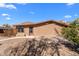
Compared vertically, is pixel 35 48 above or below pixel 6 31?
below

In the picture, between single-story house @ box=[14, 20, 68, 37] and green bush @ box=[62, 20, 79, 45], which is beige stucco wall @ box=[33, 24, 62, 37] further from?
green bush @ box=[62, 20, 79, 45]

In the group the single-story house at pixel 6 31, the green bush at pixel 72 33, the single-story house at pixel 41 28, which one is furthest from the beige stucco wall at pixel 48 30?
the single-story house at pixel 6 31

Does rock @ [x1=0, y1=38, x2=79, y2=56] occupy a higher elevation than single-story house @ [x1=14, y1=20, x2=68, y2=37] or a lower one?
lower

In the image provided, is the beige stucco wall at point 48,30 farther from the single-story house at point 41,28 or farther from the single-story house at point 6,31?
the single-story house at point 6,31

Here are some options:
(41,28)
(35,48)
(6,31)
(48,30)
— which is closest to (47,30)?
(48,30)

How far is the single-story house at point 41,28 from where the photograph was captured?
4.58 metres

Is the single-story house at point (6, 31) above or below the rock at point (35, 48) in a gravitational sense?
above

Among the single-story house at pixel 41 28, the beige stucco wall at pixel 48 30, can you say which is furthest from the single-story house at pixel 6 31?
the beige stucco wall at pixel 48 30

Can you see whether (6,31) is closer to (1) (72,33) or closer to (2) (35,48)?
(2) (35,48)

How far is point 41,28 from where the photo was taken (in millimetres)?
4680

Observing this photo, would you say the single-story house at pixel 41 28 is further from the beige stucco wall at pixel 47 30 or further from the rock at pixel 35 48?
the rock at pixel 35 48

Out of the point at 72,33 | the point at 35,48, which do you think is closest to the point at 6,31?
the point at 35,48

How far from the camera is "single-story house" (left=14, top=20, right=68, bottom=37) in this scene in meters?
4.58

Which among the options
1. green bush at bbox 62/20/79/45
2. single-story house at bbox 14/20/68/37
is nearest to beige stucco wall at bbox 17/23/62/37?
single-story house at bbox 14/20/68/37
